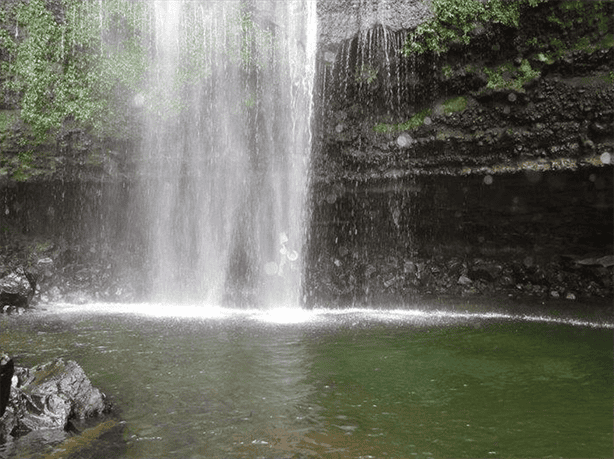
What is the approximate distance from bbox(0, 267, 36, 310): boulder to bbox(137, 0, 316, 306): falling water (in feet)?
11.3

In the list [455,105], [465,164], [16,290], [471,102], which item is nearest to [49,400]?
[16,290]

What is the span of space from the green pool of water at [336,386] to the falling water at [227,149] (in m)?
5.00

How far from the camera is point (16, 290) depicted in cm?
1157

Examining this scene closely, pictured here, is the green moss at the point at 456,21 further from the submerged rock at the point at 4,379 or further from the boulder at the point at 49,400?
the submerged rock at the point at 4,379

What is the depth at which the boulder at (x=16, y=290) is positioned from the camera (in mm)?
11414

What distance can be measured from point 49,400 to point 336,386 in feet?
9.14

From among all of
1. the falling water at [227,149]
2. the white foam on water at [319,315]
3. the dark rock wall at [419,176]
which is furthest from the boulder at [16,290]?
the falling water at [227,149]

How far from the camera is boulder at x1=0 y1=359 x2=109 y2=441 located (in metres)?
4.26

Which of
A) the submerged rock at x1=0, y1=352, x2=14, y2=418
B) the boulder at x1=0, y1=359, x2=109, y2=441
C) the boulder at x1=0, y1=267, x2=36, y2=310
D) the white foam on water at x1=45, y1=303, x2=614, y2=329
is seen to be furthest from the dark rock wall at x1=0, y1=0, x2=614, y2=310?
the submerged rock at x1=0, y1=352, x2=14, y2=418

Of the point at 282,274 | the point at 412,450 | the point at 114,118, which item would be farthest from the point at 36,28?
the point at 412,450

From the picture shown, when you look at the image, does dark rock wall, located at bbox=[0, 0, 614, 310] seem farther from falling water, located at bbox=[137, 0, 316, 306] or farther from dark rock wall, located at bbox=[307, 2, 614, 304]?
falling water, located at bbox=[137, 0, 316, 306]

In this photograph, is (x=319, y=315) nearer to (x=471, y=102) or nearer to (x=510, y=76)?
(x=471, y=102)

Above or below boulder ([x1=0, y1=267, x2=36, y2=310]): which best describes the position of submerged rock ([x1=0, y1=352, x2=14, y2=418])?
below

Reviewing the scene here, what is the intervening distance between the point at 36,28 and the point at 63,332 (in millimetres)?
9843
